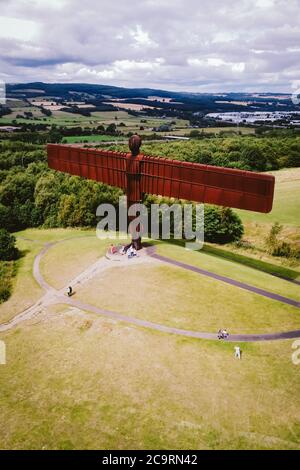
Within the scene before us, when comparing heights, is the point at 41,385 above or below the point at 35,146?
below

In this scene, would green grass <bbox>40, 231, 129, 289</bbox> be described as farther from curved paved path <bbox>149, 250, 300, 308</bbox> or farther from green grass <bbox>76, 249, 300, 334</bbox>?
curved paved path <bbox>149, 250, 300, 308</bbox>

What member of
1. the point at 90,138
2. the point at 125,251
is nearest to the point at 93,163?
the point at 125,251

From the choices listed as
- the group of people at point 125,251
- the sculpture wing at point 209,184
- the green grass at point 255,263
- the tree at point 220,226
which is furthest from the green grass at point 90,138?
the sculpture wing at point 209,184

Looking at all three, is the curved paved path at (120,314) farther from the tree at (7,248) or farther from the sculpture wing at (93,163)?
the sculpture wing at (93,163)

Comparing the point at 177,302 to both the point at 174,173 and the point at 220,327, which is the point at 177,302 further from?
the point at 174,173

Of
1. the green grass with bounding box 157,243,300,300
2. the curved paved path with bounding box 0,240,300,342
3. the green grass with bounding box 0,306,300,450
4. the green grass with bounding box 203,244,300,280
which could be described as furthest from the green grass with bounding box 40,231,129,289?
the green grass with bounding box 203,244,300,280

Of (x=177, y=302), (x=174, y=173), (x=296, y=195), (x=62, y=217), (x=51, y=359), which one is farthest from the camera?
(x=296, y=195)

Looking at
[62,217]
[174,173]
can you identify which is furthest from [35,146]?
[174,173]
